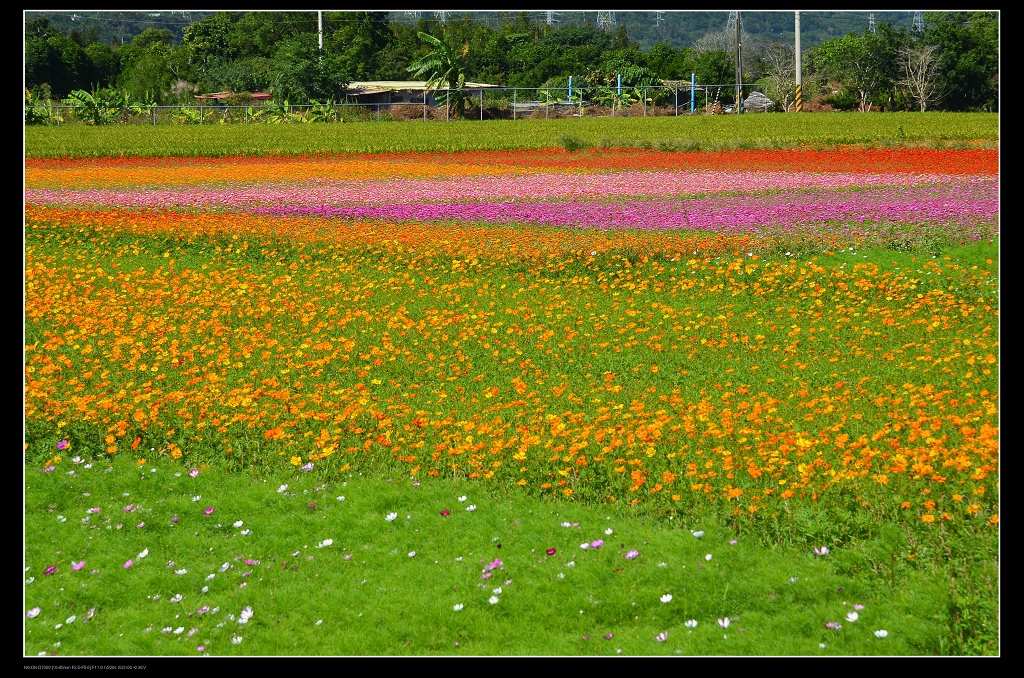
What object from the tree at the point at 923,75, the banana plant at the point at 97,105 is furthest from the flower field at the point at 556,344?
the tree at the point at 923,75

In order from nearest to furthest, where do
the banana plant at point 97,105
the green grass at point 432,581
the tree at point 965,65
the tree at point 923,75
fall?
the green grass at point 432,581 → the banana plant at point 97,105 → the tree at point 965,65 → the tree at point 923,75

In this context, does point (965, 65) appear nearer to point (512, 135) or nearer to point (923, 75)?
point (923, 75)

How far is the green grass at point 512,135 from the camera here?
103 feet

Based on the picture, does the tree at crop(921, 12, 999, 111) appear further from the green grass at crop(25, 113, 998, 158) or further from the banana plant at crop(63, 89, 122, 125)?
the banana plant at crop(63, 89, 122, 125)

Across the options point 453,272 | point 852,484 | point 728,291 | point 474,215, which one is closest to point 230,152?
point 474,215

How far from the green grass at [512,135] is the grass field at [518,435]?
54.1 feet

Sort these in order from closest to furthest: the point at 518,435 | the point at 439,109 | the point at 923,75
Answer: the point at 518,435, the point at 923,75, the point at 439,109

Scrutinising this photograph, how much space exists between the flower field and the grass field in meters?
0.05

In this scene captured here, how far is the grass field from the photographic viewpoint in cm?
484

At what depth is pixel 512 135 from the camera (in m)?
36.7

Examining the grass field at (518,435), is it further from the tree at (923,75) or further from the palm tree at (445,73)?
the tree at (923,75)

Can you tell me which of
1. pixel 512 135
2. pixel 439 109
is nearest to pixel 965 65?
pixel 512 135

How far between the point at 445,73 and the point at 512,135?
12.5 metres

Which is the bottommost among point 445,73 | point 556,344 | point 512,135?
point 556,344
